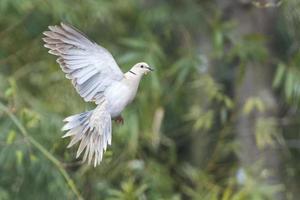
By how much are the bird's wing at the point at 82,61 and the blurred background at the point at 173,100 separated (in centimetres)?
104

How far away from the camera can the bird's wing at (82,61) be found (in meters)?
0.77

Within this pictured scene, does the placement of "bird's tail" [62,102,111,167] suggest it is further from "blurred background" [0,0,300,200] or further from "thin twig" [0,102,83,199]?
"blurred background" [0,0,300,200]

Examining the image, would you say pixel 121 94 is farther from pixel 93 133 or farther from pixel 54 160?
pixel 54 160

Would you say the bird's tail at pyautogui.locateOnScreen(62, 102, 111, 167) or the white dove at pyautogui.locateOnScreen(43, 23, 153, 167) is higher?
the white dove at pyautogui.locateOnScreen(43, 23, 153, 167)

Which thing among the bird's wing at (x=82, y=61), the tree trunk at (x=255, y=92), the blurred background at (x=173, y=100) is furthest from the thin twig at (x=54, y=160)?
the tree trunk at (x=255, y=92)

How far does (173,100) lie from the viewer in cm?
268

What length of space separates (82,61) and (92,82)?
3 cm

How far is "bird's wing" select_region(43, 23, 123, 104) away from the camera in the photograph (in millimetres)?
766

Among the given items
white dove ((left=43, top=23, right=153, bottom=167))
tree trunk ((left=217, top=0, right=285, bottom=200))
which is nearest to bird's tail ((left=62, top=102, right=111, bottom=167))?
white dove ((left=43, top=23, right=153, bottom=167))

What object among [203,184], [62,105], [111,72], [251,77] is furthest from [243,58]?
[111,72]

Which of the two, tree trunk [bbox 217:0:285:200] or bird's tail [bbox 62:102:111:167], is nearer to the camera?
bird's tail [bbox 62:102:111:167]

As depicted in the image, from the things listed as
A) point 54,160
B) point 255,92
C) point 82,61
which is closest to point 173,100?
point 255,92

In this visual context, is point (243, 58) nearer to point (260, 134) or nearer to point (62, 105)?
point (260, 134)

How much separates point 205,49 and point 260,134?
0.79m
